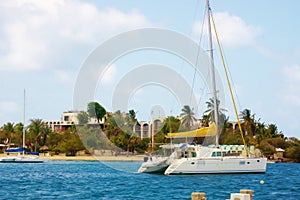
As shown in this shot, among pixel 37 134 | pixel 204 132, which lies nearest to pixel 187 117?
pixel 37 134

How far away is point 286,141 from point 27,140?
66173mm

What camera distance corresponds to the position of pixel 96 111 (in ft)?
518

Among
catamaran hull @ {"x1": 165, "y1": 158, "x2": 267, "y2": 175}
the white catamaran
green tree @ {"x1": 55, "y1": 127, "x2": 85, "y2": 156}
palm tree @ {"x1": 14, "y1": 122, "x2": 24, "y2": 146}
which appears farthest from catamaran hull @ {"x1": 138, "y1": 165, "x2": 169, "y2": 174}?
palm tree @ {"x1": 14, "y1": 122, "x2": 24, "y2": 146}

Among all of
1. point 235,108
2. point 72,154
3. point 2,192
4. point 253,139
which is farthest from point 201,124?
point 2,192

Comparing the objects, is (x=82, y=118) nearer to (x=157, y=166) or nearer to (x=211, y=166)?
(x=157, y=166)

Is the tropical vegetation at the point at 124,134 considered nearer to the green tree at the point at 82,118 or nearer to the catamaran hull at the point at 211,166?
the green tree at the point at 82,118

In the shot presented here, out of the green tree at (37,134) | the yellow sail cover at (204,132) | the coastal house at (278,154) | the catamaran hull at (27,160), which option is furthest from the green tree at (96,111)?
the yellow sail cover at (204,132)

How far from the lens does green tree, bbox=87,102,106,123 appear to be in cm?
15650

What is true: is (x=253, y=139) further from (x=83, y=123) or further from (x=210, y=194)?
(x=210, y=194)

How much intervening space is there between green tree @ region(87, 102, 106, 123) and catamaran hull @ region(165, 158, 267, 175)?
316 feet

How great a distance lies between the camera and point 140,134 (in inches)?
6004

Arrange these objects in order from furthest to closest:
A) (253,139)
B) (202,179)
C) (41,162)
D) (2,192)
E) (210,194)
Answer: (253,139) → (41,162) → (202,179) → (2,192) → (210,194)

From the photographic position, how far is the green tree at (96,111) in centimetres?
15650

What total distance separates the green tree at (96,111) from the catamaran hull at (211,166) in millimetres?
96169
